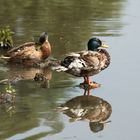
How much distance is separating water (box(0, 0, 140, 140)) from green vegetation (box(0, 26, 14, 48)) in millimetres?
478

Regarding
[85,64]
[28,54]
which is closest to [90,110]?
[85,64]

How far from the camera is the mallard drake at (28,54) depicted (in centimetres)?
1234

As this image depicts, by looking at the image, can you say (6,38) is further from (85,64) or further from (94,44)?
(85,64)

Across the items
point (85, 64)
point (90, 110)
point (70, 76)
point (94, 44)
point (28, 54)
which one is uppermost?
point (94, 44)

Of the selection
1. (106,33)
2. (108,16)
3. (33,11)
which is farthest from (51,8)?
(106,33)

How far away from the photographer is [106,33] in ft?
48.1

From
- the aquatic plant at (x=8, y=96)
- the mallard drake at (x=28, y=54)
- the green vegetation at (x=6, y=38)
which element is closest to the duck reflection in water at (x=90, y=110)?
the aquatic plant at (x=8, y=96)

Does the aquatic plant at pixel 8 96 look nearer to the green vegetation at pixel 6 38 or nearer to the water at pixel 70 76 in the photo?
the water at pixel 70 76

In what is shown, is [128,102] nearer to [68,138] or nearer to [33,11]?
[68,138]

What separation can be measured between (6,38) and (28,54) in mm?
1132

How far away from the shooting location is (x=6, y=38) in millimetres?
13289

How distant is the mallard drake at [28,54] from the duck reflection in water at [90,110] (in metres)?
2.32

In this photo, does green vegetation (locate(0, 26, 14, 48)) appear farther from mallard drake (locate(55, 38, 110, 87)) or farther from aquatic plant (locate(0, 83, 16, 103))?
aquatic plant (locate(0, 83, 16, 103))

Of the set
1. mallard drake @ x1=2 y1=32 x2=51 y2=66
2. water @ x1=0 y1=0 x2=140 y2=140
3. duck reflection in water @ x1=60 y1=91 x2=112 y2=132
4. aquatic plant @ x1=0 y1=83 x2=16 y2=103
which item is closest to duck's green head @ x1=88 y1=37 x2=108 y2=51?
water @ x1=0 y1=0 x2=140 y2=140
